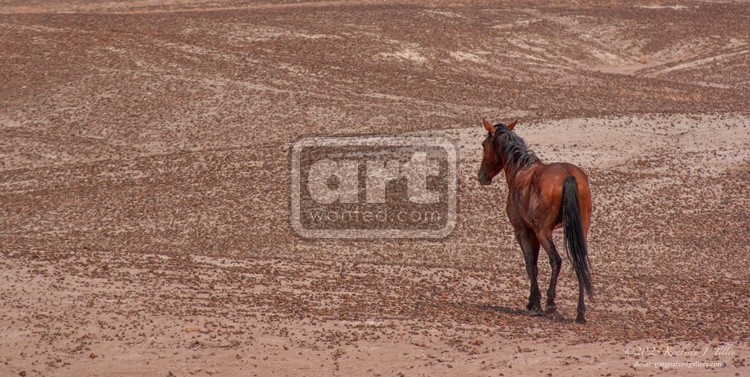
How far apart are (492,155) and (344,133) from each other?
896cm

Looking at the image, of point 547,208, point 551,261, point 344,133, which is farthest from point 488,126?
point 344,133

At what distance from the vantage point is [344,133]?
2311 cm

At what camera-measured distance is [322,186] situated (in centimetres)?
1981

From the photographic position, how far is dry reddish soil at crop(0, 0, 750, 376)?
468 inches

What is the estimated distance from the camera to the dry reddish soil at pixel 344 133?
11.9 meters

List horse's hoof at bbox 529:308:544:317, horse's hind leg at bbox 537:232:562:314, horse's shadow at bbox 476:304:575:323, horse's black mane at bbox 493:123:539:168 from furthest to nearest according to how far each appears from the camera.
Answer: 1. horse's black mane at bbox 493:123:539:168
2. horse's hoof at bbox 529:308:544:317
3. horse's shadow at bbox 476:304:575:323
4. horse's hind leg at bbox 537:232:562:314

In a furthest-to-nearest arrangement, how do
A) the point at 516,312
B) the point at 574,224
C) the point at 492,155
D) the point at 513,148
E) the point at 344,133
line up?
the point at 344,133, the point at 492,155, the point at 513,148, the point at 516,312, the point at 574,224

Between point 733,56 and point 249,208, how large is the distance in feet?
68.7

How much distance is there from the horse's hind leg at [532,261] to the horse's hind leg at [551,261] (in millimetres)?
172

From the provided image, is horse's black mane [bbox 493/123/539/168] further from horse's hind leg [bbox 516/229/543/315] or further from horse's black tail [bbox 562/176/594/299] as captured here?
horse's black tail [bbox 562/176/594/299]

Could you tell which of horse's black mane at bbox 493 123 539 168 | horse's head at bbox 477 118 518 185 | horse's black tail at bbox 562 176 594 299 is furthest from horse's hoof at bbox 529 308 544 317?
horse's head at bbox 477 118 518 185

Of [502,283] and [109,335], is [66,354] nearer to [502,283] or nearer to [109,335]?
[109,335]

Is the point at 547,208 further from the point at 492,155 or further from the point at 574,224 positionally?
the point at 492,155

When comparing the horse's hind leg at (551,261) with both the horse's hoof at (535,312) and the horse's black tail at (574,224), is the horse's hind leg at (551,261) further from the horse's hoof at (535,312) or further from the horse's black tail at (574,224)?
the horse's black tail at (574,224)
